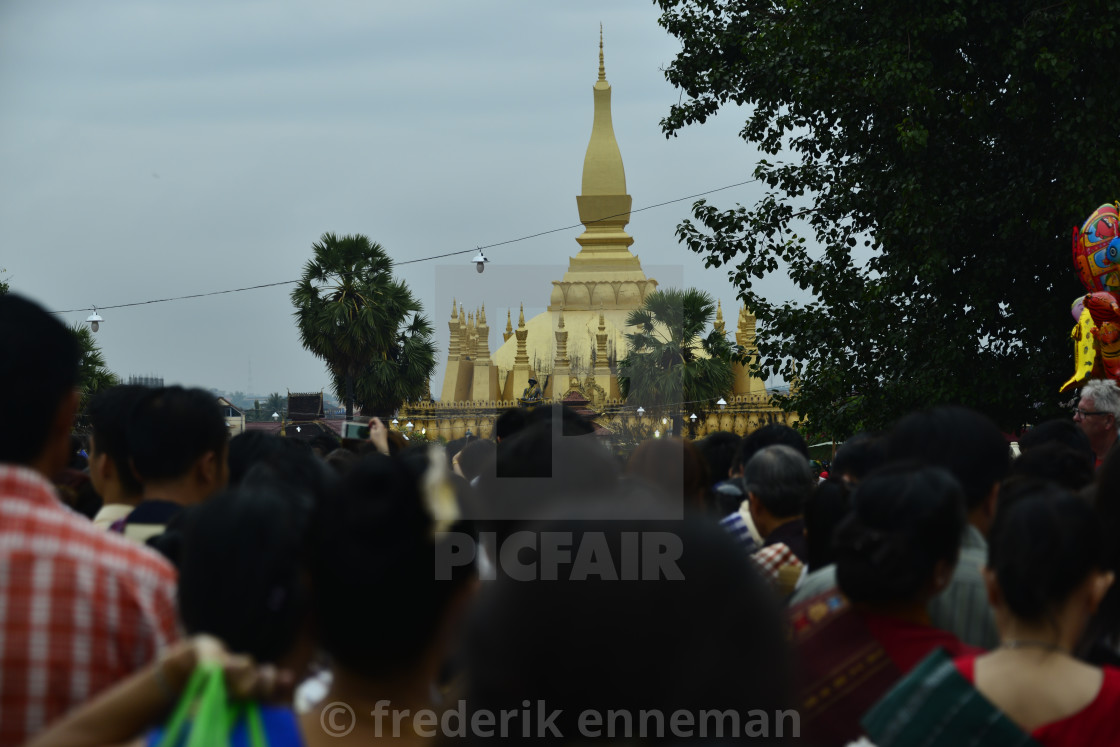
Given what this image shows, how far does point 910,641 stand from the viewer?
2.84 meters

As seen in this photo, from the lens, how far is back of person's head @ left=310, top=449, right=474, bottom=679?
6.92ft

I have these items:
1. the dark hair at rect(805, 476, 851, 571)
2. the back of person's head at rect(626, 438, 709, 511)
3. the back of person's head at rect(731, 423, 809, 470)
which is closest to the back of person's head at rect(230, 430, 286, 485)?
the back of person's head at rect(626, 438, 709, 511)

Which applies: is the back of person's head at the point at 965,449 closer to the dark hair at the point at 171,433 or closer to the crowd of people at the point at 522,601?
the crowd of people at the point at 522,601

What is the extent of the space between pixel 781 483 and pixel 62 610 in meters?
2.89

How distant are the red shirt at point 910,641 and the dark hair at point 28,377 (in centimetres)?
188

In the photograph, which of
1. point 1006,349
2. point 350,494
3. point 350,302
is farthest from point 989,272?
point 350,302

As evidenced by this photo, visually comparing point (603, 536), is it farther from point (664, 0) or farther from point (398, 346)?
point (398, 346)

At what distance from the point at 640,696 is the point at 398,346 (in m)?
30.5

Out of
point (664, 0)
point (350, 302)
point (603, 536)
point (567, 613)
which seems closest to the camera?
point (567, 613)

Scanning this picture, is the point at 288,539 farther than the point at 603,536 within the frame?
Yes

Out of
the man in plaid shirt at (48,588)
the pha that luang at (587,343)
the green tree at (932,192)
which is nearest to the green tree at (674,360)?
the pha that luang at (587,343)

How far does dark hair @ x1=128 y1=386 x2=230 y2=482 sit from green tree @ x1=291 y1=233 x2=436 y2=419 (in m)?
25.1

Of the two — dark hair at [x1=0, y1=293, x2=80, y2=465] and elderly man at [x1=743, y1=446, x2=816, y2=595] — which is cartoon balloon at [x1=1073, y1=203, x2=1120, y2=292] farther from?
dark hair at [x1=0, y1=293, x2=80, y2=465]

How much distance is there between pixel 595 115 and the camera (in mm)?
42031
